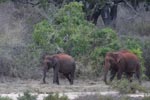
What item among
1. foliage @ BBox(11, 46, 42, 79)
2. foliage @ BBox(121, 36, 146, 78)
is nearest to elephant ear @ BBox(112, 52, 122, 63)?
foliage @ BBox(121, 36, 146, 78)

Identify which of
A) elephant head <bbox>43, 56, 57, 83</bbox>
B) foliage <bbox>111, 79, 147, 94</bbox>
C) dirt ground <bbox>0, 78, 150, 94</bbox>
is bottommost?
dirt ground <bbox>0, 78, 150, 94</bbox>

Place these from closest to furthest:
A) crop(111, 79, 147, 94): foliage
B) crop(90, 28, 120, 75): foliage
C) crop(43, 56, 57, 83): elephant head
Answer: crop(111, 79, 147, 94): foliage < crop(43, 56, 57, 83): elephant head < crop(90, 28, 120, 75): foliage

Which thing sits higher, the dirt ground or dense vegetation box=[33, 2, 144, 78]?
dense vegetation box=[33, 2, 144, 78]

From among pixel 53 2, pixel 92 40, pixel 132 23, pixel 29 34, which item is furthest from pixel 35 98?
pixel 132 23

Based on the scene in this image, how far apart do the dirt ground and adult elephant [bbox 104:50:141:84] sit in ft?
2.35

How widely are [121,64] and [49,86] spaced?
3.37 metres

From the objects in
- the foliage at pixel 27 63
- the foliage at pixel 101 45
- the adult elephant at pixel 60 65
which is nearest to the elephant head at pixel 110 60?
the adult elephant at pixel 60 65

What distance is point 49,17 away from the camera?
35.0m

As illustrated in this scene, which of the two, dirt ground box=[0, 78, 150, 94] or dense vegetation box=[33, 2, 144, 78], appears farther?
dense vegetation box=[33, 2, 144, 78]

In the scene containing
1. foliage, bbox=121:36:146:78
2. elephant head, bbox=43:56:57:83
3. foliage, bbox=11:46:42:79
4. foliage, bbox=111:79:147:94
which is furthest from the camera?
foliage, bbox=121:36:146:78

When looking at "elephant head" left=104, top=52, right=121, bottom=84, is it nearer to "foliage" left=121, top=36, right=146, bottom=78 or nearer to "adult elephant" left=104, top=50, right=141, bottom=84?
"adult elephant" left=104, top=50, right=141, bottom=84

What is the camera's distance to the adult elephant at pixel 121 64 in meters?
29.4

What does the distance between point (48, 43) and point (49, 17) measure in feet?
9.86

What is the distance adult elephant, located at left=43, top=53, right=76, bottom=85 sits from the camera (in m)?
29.7
